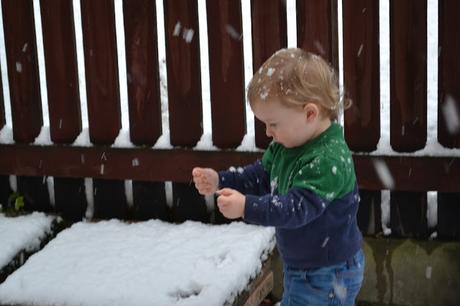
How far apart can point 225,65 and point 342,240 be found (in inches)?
58.7

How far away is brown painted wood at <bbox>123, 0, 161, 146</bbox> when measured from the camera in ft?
13.1

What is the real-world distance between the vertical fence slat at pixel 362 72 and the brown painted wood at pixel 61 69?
1419mm

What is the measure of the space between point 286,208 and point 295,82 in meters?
0.39

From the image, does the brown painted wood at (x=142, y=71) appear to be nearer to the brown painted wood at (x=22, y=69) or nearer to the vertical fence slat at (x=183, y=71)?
the vertical fence slat at (x=183, y=71)

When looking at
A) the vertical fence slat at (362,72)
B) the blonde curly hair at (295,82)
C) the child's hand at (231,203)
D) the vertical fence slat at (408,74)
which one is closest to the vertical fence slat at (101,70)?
the vertical fence slat at (362,72)

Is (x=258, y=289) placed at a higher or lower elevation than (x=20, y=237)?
lower

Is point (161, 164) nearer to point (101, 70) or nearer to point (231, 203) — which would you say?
point (101, 70)

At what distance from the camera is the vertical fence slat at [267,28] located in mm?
3768

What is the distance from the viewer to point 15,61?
14.0 feet

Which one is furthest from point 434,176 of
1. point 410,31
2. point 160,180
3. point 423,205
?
point 160,180

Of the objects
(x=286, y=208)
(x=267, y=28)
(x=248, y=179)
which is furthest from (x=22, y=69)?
(x=286, y=208)

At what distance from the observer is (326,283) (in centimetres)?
271

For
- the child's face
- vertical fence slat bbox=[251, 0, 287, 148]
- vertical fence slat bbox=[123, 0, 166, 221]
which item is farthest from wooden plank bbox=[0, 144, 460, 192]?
the child's face

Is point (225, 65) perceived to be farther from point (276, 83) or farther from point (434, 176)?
point (276, 83)
